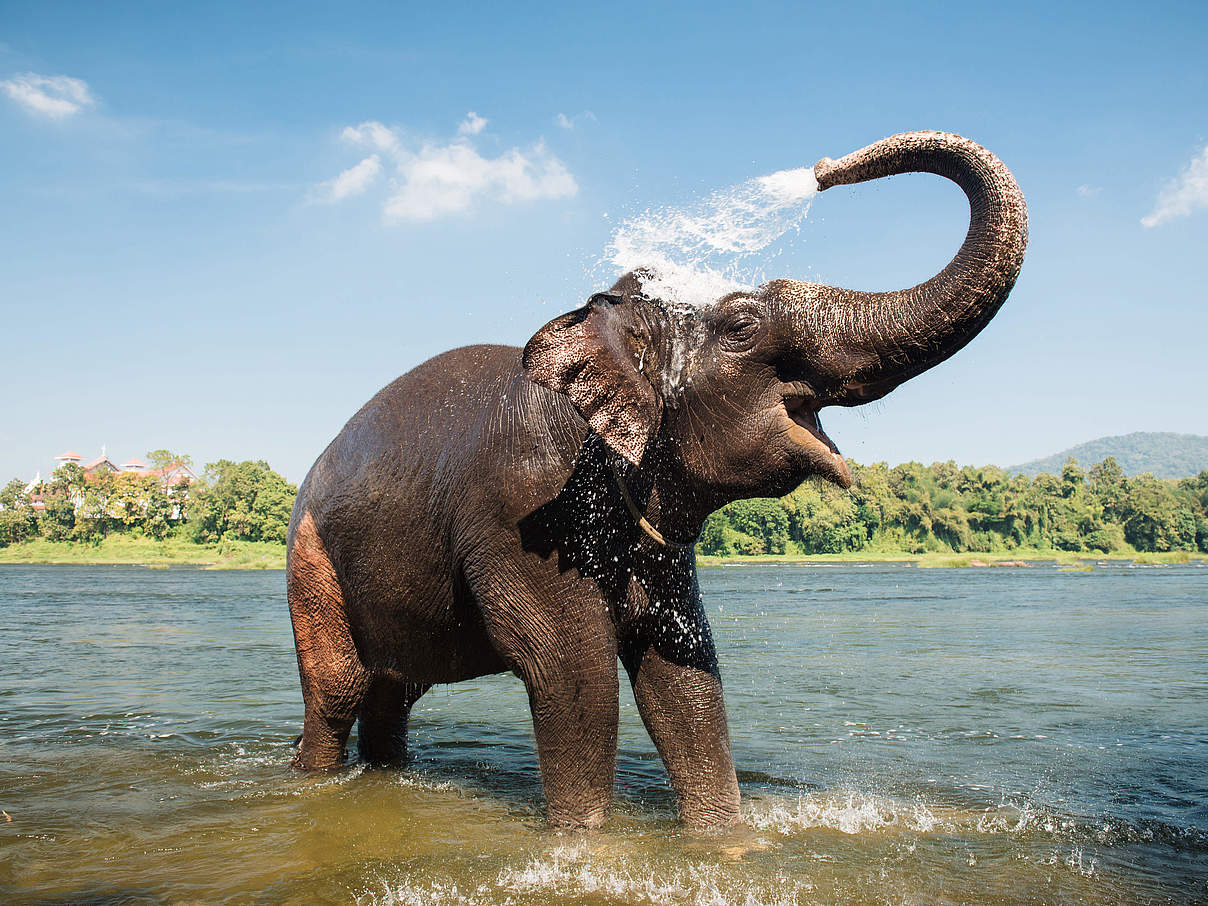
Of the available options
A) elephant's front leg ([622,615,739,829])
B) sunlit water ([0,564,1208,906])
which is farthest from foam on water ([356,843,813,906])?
elephant's front leg ([622,615,739,829])

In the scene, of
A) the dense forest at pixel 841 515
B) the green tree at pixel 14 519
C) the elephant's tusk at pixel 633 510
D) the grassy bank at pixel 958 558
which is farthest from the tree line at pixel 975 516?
the elephant's tusk at pixel 633 510

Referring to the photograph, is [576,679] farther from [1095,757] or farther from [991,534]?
[991,534]

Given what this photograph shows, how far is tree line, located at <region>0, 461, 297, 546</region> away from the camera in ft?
292

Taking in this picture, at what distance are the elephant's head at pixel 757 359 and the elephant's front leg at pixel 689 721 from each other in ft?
3.15

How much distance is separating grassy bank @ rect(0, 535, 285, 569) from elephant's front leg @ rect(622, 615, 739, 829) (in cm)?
7878

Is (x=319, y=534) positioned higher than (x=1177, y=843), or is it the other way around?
(x=319, y=534)

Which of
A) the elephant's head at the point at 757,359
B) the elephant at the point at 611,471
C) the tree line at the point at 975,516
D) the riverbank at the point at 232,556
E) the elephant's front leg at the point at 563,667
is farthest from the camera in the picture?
the tree line at the point at 975,516

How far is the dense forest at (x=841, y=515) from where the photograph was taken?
86.5 m

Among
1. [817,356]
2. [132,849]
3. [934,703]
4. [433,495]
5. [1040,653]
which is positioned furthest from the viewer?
[1040,653]

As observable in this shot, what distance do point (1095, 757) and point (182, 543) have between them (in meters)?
92.2

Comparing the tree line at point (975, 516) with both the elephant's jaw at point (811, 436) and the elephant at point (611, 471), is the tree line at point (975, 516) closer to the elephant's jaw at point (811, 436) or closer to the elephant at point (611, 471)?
the elephant at point (611, 471)

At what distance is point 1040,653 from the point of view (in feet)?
50.9

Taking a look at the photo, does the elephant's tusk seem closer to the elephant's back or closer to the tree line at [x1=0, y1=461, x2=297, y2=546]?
the elephant's back

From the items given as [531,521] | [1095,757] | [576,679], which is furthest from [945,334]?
[1095,757]
